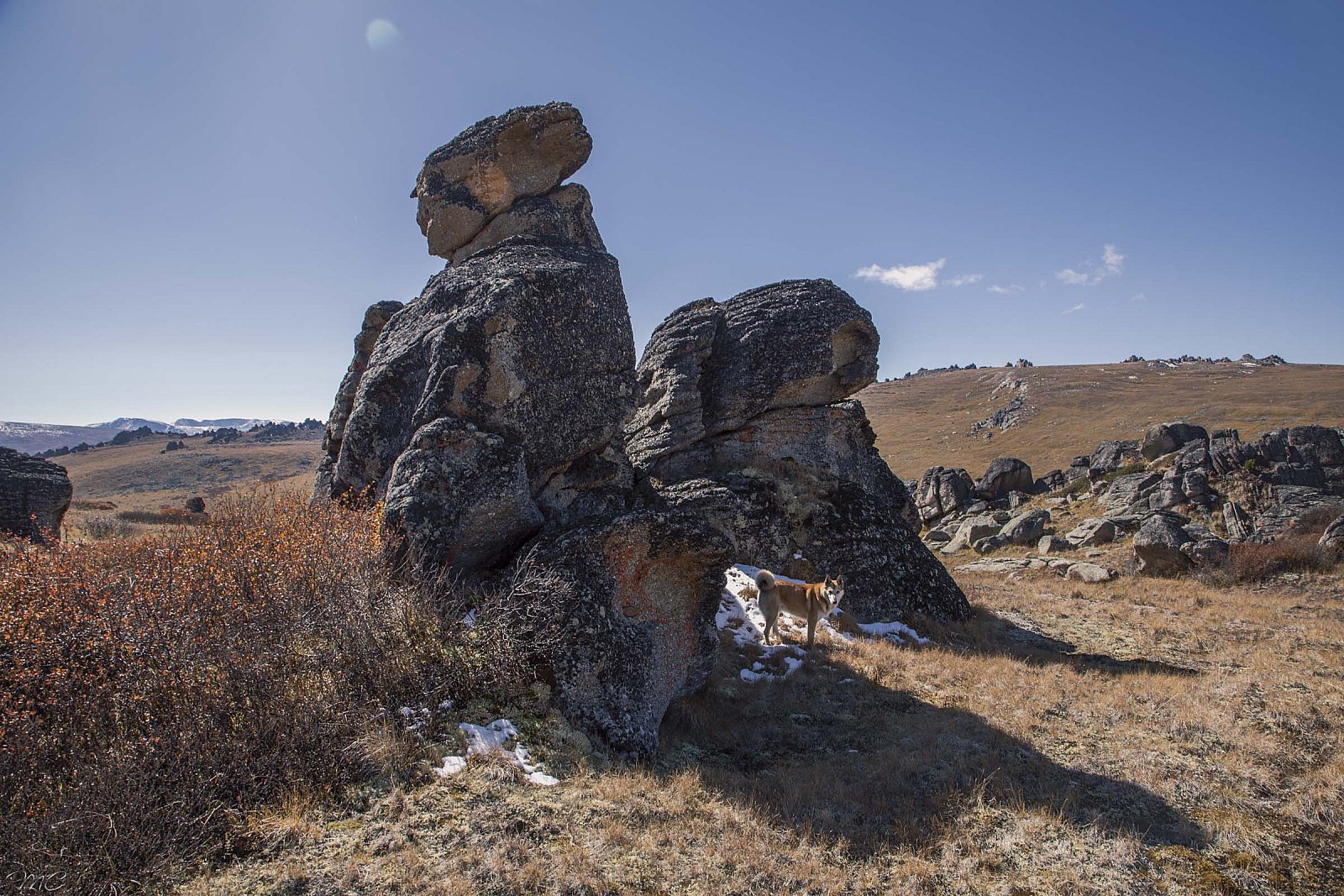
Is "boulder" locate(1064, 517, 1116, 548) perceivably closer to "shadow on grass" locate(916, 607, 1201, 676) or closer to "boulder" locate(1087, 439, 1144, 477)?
"shadow on grass" locate(916, 607, 1201, 676)

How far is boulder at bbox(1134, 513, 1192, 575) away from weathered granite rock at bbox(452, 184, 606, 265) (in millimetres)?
20820

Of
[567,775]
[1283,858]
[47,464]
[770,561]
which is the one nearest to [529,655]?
[567,775]

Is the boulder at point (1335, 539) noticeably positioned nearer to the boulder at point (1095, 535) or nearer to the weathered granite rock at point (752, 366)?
the boulder at point (1095, 535)

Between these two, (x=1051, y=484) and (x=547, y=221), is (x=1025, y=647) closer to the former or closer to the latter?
(x=547, y=221)

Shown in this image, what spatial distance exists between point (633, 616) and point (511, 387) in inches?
148

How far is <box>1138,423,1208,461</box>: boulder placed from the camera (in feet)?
122

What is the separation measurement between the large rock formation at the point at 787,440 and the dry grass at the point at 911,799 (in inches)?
146

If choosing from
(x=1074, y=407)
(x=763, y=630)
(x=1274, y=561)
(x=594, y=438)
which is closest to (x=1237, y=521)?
(x=1274, y=561)

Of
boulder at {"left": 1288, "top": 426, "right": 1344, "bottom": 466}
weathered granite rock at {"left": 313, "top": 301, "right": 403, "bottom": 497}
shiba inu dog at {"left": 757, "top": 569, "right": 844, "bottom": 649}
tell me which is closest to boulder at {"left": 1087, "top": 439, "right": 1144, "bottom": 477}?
boulder at {"left": 1288, "top": 426, "right": 1344, "bottom": 466}

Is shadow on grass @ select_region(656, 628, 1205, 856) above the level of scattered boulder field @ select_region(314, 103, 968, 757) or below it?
below

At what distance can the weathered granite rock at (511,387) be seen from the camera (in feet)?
31.3

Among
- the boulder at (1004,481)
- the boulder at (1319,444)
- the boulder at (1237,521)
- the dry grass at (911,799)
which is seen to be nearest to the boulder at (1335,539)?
the boulder at (1237,521)

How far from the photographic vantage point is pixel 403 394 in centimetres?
1065

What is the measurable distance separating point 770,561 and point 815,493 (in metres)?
2.14
